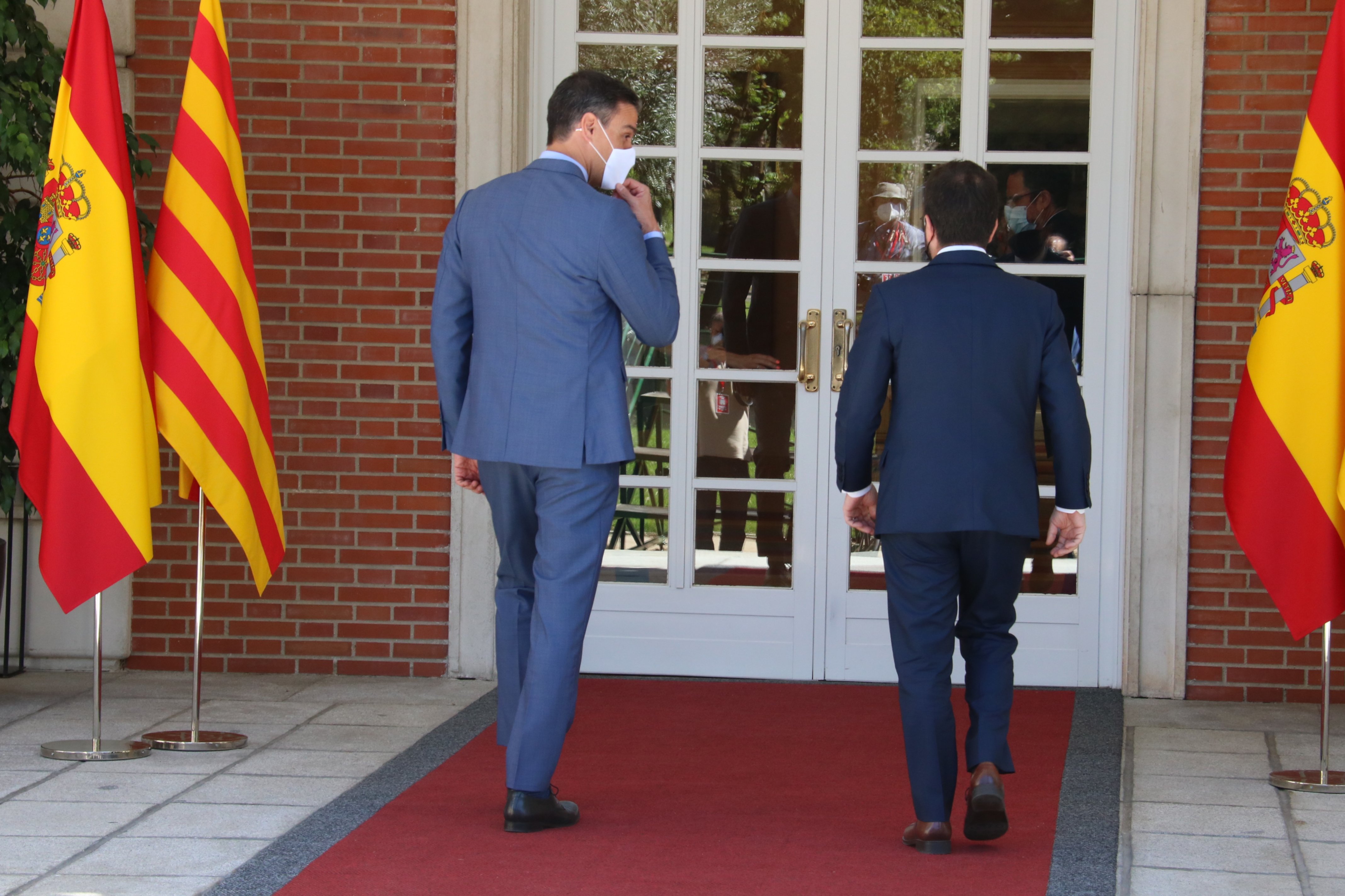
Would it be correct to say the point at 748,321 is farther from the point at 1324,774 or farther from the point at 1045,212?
the point at 1324,774

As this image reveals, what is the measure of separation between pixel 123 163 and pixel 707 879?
2.26 m

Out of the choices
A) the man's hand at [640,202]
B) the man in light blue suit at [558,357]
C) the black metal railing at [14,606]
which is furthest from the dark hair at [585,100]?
the black metal railing at [14,606]

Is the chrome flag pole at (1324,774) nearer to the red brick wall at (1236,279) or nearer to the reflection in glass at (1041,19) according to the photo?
the red brick wall at (1236,279)

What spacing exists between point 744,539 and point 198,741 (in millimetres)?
1858

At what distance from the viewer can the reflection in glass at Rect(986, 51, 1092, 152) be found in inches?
188

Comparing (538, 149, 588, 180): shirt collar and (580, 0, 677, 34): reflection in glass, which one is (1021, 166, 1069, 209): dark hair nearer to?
(580, 0, 677, 34): reflection in glass

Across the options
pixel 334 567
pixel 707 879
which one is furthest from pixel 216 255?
pixel 707 879

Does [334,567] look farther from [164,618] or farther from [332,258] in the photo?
[332,258]

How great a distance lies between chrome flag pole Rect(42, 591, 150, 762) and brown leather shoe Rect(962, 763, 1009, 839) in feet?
6.76

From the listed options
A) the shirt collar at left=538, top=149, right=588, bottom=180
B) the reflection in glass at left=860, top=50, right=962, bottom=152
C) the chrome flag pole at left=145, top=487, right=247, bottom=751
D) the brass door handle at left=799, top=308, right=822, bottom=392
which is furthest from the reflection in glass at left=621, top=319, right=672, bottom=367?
the shirt collar at left=538, top=149, right=588, bottom=180

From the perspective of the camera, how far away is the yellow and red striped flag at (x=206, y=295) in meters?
3.81

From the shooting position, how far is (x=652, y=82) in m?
4.92

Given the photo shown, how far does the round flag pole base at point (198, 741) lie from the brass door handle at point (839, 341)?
210 cm

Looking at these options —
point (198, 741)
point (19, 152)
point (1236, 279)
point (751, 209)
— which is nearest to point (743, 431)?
point (751, 209)
